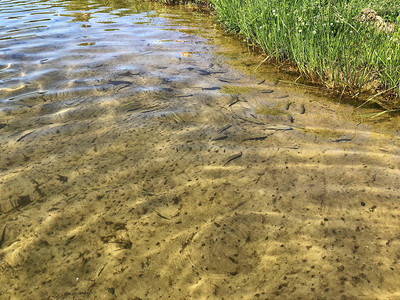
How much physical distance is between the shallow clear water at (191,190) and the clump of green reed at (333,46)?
1.20ft

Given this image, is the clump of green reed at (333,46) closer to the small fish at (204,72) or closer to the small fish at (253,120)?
the small fish at (204,72)

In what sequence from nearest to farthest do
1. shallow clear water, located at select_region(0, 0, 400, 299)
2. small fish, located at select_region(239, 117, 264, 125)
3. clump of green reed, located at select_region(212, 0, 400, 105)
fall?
shallow clear water, located at select_region(0, 0, 400, 299)
small fish, located at select_region(239, 117, 264, 125)
clump of green reed, located at select_region(212, 0, 400, 105)

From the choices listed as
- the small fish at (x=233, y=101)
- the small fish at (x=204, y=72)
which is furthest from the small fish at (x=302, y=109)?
the small fish at (x=204, y=72)

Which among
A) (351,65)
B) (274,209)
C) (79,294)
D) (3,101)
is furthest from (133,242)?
(351,65)

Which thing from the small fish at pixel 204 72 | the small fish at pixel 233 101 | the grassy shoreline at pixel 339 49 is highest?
the grassy shoreline at pixel 339 49

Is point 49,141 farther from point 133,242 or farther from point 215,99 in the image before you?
point 215,99

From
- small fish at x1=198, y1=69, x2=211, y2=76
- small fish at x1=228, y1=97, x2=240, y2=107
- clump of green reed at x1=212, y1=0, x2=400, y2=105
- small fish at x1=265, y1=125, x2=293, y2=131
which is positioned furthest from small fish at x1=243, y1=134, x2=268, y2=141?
small fish at x1=198, y1=69, x2=211, y2=76

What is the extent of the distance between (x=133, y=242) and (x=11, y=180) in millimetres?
1149

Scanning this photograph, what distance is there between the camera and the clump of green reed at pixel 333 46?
3393mm

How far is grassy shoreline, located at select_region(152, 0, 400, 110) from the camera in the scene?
3400mm

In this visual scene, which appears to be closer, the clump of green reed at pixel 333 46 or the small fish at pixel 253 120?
the small fish at pixel 253 120

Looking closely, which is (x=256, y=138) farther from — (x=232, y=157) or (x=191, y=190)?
(x=191, y=190)

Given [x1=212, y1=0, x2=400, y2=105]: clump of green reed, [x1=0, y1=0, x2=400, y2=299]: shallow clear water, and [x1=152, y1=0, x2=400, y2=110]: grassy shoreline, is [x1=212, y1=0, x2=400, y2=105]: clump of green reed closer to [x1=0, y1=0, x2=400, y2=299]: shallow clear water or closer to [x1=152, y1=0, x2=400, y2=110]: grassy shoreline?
[x1=152, y1=0, x2=400, y2=110]: grassy shoreline

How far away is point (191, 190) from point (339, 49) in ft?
8.96
